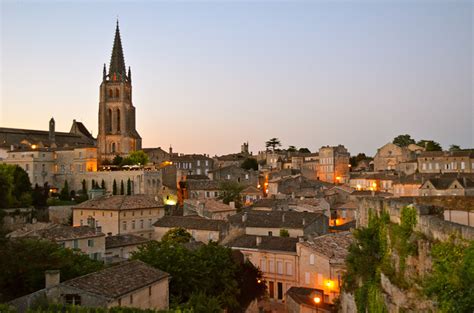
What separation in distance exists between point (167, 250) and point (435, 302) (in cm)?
1926

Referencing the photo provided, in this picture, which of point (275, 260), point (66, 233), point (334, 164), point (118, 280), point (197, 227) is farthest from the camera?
point (334, 164)

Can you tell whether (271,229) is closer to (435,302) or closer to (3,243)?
(3,243)

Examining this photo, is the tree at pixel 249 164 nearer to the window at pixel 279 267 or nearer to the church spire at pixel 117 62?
the church spire at pixel 117 62

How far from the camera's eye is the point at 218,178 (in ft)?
284

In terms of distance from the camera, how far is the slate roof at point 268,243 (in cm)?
3995

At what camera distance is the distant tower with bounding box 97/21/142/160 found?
9625cm

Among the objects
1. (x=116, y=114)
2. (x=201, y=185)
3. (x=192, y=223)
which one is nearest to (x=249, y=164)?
(x=116, y=114)

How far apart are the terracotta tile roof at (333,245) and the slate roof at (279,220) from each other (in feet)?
23.2

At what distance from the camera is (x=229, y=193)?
71938 mm

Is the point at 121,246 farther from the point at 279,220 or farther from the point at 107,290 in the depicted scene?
the point at 107,290

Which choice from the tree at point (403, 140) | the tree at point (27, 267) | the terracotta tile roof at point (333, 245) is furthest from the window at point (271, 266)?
the tree at point (403, 140)

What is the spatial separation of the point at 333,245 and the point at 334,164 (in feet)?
211

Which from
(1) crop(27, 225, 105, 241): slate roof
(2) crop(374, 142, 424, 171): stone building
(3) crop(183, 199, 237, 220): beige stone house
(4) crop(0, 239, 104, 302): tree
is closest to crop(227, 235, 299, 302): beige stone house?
(1) crop(27, 225, 105, 241): slate roof

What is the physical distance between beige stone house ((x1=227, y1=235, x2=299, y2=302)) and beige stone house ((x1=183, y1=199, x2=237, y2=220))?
13.6 meters
